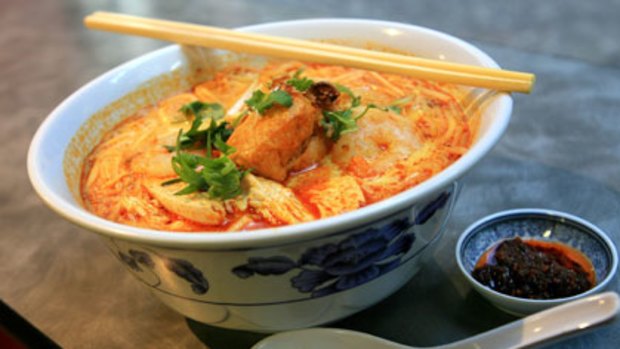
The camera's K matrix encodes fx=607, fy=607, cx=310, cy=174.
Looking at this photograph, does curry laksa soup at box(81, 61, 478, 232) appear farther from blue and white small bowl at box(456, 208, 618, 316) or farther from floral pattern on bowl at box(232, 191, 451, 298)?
blue and white small bowl at box(456, 208, 618, 316)

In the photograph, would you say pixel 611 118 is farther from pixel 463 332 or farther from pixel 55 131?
pixel 55 131

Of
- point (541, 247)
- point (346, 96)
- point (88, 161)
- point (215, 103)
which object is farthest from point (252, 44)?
point (541, 247)

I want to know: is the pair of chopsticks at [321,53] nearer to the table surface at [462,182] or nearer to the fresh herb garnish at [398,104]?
the fresh herb garnish at [398,104]

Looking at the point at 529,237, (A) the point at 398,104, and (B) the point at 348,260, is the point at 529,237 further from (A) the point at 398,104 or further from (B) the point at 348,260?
(B) the point at 348,260

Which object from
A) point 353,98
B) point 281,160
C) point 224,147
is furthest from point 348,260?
point 353,98

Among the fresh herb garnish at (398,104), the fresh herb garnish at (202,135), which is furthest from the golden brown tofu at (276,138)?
the fresh herb garnish at (398,104)

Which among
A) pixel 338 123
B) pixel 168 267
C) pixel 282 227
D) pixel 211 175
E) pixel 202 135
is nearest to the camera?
pixel 282 227

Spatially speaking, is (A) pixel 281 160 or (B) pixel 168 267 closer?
→ (B) pixel 168 267
